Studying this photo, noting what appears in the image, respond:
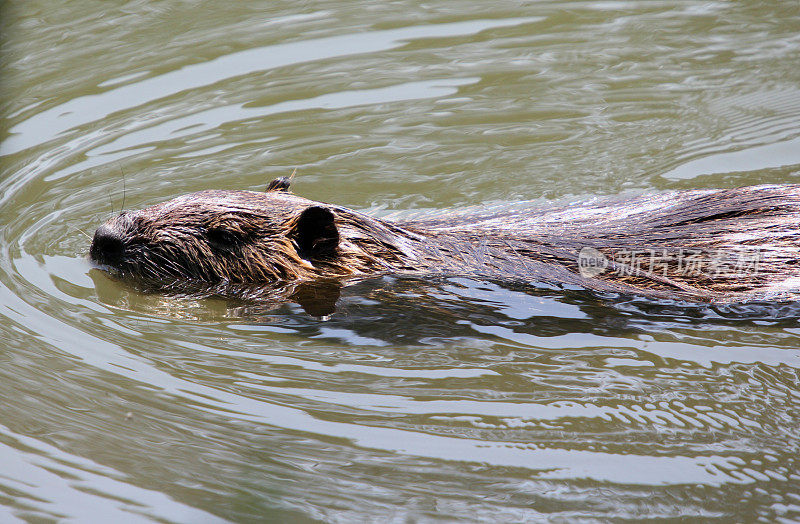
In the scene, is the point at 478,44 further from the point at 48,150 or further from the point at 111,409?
the point at 111,409

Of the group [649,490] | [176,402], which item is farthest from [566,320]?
[176,402]

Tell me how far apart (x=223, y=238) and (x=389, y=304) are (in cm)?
100

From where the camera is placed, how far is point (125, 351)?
414 cm

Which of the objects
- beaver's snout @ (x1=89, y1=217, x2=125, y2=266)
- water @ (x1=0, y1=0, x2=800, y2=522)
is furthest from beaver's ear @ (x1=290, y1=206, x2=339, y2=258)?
beaver's snout @ (x1=89, y1=217, x2=125, y2=266)

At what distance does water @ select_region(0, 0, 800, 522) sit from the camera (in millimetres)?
3230

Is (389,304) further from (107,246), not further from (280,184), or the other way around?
(107,246)

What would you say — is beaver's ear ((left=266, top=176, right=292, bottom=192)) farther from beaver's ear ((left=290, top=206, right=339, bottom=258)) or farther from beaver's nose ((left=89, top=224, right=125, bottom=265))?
beaver's nose ((left=89, top=224, right=125, bottom=265))

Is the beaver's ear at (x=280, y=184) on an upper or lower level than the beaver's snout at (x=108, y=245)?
upper

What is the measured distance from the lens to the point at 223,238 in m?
4.80

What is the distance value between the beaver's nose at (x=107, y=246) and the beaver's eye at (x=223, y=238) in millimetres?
537

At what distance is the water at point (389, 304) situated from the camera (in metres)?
3.23

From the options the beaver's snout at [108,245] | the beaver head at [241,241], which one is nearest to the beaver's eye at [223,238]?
the beaver head at [241,241]

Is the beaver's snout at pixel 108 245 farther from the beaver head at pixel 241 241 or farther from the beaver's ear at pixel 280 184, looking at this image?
the beaver's ear at pixel 280 184

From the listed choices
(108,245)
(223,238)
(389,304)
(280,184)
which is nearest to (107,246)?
(108,245)
